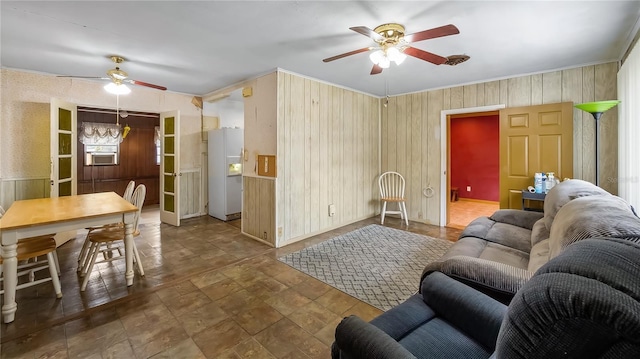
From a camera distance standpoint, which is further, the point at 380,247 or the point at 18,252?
the point at 380,247

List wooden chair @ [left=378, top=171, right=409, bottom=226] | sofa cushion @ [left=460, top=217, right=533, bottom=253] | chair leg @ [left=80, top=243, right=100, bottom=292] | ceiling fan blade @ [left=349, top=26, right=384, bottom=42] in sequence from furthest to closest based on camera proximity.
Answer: wooden chair @ [left=378, top=171, right=409, bottom=226] → chair leg @ [left=80, top=243, right=100, bottom=292] → sofa cushion @ [left=460, top=217, right=533, bottom=253] → ceiling fan blade @ [left=349, top=26, right=384, bottom=42]

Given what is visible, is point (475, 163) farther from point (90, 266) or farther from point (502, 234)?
point (90, 266)

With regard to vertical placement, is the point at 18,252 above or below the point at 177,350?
above

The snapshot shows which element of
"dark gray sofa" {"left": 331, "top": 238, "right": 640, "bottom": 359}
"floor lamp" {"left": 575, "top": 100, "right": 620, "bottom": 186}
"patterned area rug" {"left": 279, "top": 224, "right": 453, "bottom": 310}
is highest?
"floor lamp" {"left": 575, "top": 100, "right": 620, "bottom": 186}

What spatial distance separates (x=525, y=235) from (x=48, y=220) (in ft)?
13.4

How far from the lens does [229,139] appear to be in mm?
5316

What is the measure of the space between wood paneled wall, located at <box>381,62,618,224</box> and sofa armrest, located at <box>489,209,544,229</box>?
4.99ft

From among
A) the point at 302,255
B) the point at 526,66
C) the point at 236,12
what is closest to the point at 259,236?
the point at 302,255

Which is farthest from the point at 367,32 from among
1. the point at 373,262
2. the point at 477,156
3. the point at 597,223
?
the point at 477,156

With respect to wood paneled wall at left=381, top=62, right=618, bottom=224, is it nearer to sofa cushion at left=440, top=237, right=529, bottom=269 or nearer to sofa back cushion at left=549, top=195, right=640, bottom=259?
sofa cushion at left=440, top=237, right=529, bottom=269

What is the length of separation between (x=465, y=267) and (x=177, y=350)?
190cm

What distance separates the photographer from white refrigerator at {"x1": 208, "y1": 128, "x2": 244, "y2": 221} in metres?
5.32

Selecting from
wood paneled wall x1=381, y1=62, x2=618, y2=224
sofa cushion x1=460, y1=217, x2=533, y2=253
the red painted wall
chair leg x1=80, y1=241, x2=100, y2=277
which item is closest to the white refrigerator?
chair leg x1=80, y1=241, x2=100, y2=277

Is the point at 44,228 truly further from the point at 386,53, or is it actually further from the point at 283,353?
the point at 386,53
